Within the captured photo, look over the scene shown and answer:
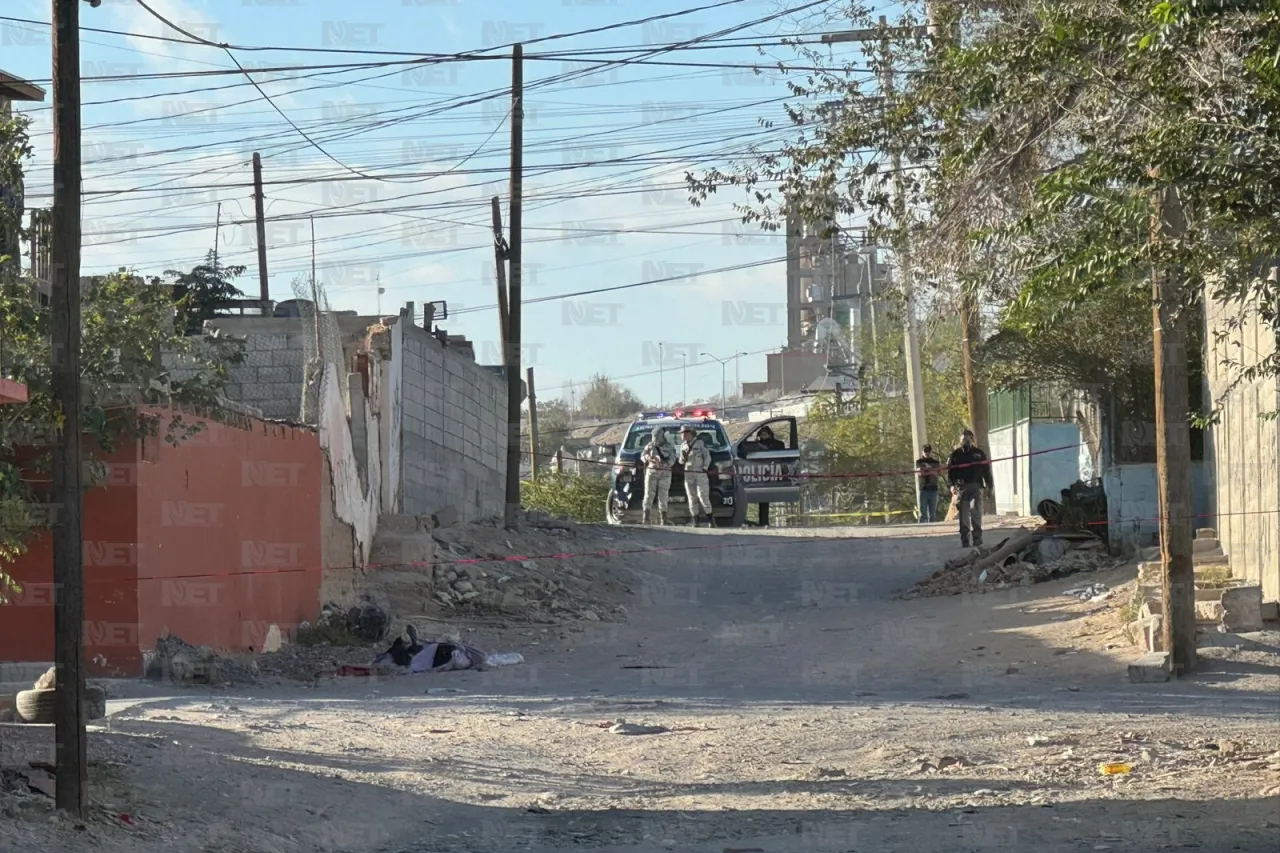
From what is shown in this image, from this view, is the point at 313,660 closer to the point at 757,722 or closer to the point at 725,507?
the point at 757,722

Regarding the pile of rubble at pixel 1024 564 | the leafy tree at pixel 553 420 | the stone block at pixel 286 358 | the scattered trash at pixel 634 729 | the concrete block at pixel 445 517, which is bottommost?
the scattered trash at pixel 634 729

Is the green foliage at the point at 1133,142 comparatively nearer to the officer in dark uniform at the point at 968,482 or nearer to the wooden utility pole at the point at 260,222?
the officer in dark uniform at the point at 968,482

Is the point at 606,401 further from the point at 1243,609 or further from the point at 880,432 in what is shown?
the point at 1243,609

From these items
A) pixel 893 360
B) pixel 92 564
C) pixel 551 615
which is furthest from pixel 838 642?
pixel 893 360

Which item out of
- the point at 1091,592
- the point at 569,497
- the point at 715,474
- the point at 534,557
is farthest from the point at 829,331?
the point at 1091,592

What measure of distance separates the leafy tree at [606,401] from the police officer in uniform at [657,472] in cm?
9391

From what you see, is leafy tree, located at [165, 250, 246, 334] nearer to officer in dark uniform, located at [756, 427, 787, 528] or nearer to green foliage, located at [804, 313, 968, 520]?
officer in dark uniform, located at [756, 427, 787, 528]

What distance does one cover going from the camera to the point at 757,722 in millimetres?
11930

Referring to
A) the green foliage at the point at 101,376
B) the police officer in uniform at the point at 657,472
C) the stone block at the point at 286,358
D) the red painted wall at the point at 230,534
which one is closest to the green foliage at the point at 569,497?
the police officer in uniform at the point at 657,472

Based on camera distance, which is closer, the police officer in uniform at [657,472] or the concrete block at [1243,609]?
the concrete block at [1243,609]

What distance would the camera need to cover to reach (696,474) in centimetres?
2786

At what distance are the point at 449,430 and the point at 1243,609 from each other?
13770 mm

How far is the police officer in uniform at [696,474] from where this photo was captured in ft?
91.2

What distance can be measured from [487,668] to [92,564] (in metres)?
3.82
